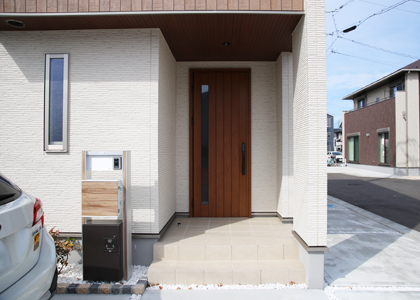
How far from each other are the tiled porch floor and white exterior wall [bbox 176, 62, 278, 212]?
812 mm

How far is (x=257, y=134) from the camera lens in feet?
15.3

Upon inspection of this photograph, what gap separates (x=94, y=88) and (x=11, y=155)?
57.0 inches

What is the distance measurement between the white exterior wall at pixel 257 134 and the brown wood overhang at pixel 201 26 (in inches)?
23.4

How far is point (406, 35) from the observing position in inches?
539

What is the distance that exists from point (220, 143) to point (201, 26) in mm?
1999

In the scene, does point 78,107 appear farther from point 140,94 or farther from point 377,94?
point 377,94

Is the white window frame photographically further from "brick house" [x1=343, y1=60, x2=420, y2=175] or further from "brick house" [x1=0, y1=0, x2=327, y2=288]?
"brick house" [x1=343, y1=60, x2=420, y2=175]

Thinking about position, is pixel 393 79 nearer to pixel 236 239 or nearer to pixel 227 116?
pixel 227 116

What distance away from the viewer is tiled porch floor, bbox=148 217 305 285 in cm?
297

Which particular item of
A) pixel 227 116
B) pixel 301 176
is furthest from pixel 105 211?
pixel 227 116

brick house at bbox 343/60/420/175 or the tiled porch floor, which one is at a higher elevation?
brick house at bbox 343/60/420/175

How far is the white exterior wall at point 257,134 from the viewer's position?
4629 mm

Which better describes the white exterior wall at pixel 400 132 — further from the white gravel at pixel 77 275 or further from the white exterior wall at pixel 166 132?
the white gravel at pixel 77 275

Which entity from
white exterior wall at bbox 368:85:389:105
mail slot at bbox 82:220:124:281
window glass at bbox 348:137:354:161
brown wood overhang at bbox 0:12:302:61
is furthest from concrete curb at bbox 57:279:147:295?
window glass at bbox 348:137:354:161
